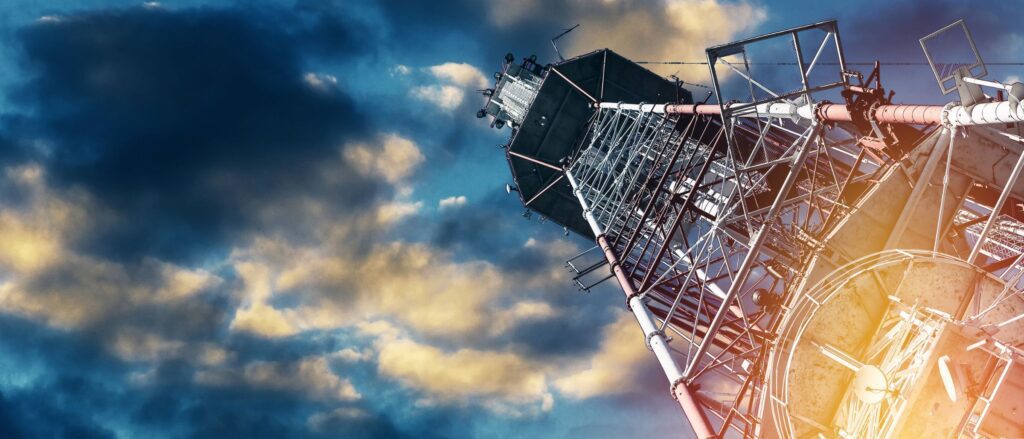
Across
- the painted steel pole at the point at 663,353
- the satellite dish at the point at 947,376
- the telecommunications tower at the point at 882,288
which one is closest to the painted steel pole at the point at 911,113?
the telecommunications tower at the point at 882,288

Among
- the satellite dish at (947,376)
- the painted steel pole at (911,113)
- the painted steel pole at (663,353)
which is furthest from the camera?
the painted steel pole at (663,353)

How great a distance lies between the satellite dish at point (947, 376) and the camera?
12.9 metres

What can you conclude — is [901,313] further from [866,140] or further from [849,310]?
[866,140]

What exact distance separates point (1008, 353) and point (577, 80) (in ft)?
106

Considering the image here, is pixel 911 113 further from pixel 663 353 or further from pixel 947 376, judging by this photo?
pixel 663 353

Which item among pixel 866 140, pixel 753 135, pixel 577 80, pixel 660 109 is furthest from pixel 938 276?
pixel 577 80

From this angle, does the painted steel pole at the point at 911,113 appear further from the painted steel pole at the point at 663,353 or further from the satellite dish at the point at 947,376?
the painted steel pole at the point at 663,353

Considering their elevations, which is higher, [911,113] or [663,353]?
[911,113]

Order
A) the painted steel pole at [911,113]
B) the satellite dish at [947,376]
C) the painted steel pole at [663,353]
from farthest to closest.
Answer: the painted steel pole at [663,353] → the satellite dish at [947,376] → the painted steel pole at [911,113]

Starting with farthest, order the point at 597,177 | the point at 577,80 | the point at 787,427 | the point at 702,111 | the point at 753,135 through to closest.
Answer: the point at 577,80
the point at 597,177
the point at 753,135
the point at 702,111
the point at 787,427

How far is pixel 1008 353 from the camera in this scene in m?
13.1

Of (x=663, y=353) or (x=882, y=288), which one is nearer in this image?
(x=882, y=288)

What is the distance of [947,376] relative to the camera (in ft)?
42.5

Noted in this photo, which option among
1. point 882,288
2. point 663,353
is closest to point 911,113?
point 882,288
